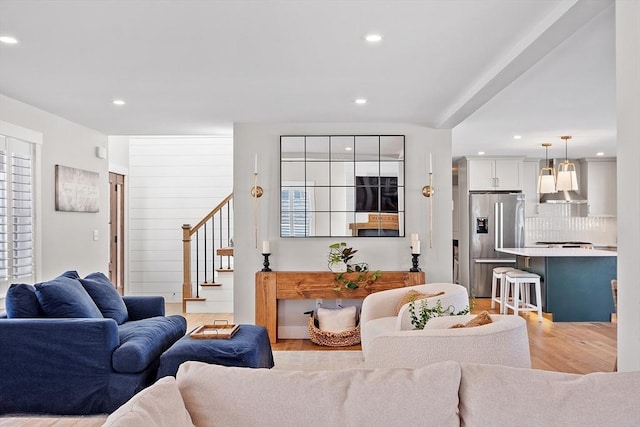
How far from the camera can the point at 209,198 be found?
8422 millimetres

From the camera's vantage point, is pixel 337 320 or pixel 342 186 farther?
pixel 342 186

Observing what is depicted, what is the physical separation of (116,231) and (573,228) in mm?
7746

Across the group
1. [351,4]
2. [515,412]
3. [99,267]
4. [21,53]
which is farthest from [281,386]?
[99,267]

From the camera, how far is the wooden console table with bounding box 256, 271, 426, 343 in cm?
559

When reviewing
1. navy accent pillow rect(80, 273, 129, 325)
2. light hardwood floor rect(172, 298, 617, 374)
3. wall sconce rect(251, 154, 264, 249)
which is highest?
wall sconce rect(251, 154, 264, 249)

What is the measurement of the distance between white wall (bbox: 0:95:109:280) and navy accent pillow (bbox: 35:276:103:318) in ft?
4.53

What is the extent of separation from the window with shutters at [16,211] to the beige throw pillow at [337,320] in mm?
2835

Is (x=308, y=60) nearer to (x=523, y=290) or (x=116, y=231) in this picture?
(x=523, y=290)

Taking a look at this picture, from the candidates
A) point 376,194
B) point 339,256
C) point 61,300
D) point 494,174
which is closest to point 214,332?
point 61,300

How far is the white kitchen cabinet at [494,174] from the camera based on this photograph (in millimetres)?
8977

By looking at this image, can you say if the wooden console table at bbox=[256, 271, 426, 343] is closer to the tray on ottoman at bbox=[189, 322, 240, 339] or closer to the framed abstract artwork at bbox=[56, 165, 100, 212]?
the tray on ottoman at bbox=[189, 322, 240, 339]

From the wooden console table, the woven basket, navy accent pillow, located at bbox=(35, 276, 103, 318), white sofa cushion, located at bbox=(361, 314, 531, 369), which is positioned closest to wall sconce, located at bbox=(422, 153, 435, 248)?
the wooden console table

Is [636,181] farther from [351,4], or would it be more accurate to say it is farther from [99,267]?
[99,267]

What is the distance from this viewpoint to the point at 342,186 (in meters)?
5.92
